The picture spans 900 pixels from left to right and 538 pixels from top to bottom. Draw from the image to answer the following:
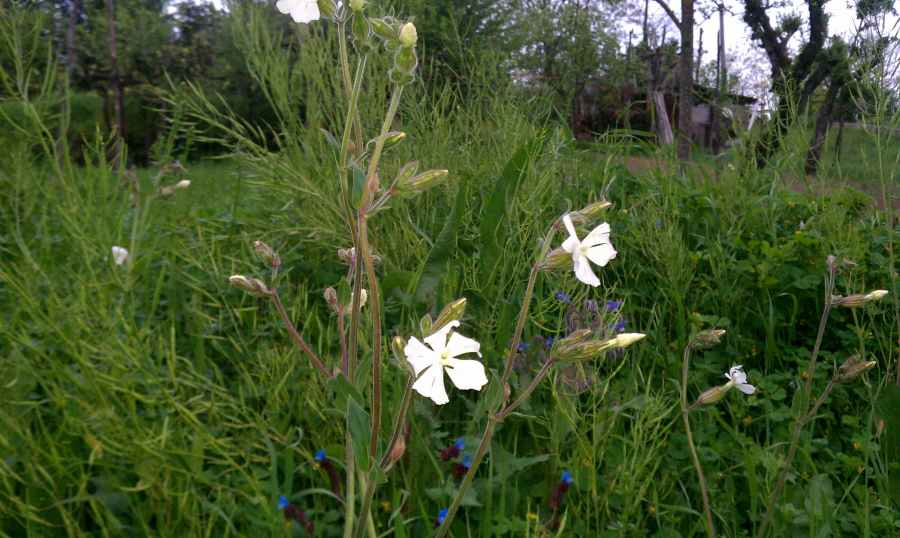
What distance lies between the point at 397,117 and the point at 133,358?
5.38 ft

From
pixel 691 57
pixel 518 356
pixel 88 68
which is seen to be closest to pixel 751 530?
pixel 518 356

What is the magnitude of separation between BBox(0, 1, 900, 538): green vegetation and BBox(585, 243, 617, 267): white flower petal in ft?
0.80

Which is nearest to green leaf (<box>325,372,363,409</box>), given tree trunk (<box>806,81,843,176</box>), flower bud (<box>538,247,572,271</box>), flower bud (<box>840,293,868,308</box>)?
flower bud (<box>538,247,572,271</box>)

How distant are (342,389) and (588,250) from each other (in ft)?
1.13

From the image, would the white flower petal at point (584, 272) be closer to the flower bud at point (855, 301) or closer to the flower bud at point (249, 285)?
the flower bud at point (249, 285)

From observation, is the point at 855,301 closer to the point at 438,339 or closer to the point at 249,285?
the point at 438,339

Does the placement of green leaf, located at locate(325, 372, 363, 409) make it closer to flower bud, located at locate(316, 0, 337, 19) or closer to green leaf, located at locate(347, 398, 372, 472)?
green leaf, located at locate(347, 398, 372, 472)

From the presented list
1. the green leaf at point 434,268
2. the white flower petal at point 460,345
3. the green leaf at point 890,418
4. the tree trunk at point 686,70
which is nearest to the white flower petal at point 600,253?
the white flower petal at point 460,345

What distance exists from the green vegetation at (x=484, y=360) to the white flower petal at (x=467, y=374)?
0.13 meters

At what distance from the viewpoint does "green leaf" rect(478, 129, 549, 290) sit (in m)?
1.45

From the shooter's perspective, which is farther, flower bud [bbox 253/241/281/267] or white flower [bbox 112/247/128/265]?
white flower [bbox 112/247/128/265]

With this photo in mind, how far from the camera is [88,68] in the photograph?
938 centimetres

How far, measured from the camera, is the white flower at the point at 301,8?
0.75 meters

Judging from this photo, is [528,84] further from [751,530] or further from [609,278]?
[751,530]
